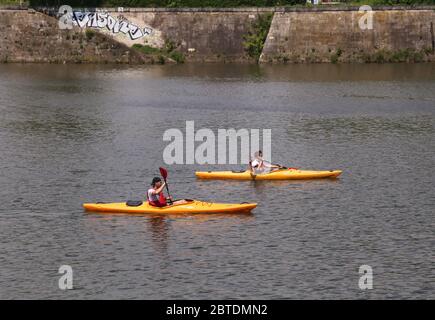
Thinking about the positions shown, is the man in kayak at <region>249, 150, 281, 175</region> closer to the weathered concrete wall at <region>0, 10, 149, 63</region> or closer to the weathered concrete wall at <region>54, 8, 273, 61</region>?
the weathered concrete wall at <region>54, 8, 273, 61</region>

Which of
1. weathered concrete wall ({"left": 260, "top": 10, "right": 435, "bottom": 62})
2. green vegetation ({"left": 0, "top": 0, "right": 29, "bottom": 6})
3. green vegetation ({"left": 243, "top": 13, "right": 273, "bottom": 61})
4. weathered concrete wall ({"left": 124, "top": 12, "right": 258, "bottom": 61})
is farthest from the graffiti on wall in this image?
weathered concrete wall ({"left": 260, "top": 10, "right": 435, "bottom": 62})

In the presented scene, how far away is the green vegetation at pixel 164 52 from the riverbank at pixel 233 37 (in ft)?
0.37

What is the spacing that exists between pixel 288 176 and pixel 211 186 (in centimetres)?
436

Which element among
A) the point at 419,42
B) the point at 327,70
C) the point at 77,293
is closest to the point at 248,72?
the point at 327,70

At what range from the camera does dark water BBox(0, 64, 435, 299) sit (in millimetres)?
41094

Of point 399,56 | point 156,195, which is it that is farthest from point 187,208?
point 399,56

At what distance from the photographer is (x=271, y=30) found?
12125cm

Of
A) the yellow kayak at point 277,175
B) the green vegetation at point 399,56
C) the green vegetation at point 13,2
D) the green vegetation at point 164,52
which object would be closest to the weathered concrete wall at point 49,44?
the green vegetation at point 164,52

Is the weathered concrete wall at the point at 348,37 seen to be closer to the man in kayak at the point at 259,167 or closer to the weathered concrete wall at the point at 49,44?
the weathered concrete wall at the point at 49,44

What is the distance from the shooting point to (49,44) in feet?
406

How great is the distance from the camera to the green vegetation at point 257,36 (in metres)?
122

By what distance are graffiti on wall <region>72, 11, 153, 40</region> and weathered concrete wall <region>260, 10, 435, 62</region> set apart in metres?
15.0

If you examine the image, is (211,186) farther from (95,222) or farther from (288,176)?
(95,222)
